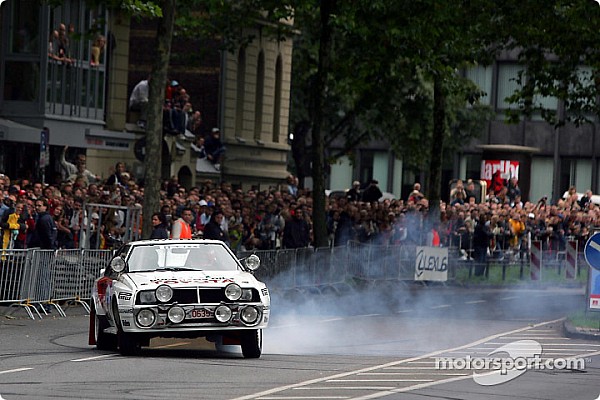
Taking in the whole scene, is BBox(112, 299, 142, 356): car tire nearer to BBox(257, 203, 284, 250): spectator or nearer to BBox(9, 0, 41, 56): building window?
BBox(257, 203, 284, 250): spectator

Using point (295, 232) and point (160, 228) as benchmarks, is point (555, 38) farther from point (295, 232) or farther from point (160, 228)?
point (160, 228)

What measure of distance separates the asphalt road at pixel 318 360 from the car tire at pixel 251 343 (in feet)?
0.42

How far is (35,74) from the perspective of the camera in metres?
41.5

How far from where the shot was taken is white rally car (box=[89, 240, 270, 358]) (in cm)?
1706

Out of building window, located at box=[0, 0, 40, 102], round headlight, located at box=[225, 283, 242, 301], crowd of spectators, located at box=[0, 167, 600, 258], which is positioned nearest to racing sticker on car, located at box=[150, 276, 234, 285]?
round headlight, located at box=[225, 283, 242, 301]

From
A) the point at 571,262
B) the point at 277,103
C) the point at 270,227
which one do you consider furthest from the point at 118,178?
the point at 277,103

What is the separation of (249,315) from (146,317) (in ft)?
3.69

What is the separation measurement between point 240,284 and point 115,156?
28158mm

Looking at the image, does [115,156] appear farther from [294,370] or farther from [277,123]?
[294,370]

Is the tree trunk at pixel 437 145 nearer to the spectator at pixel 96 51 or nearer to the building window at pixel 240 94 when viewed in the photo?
the spectator at pixel 96 51

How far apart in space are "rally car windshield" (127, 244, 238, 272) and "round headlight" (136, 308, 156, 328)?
3.24ft

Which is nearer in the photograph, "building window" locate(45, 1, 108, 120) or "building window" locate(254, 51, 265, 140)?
"building window" locate(45, 1, 108, 120)

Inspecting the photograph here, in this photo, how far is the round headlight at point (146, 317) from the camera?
17.0 meters

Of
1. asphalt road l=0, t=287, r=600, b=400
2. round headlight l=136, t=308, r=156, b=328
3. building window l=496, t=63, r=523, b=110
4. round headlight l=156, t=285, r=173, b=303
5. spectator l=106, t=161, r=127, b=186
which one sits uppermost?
building window l=496, t=63, r=523, b=110
